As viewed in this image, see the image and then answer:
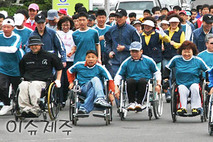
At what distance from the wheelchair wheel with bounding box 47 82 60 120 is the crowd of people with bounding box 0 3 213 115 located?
15 centimetres

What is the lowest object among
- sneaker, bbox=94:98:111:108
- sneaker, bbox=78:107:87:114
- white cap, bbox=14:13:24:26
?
sneaker, bbox=78:107:87:114

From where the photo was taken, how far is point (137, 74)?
46.6ft

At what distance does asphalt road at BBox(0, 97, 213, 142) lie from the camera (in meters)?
11.4

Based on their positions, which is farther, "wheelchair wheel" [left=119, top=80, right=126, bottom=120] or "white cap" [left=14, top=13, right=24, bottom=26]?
"white cap" [left=14, top=13, right=24, bottom=26]

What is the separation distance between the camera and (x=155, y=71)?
14.3 metres

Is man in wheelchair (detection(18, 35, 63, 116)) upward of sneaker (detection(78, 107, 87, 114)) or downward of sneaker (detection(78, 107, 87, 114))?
upward

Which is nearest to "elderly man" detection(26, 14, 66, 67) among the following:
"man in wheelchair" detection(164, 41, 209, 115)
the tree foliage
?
"man in wheelchair" detection(164, 41, 209, 115)

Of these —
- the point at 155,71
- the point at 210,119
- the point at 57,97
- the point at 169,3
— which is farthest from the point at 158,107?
the point at 169,3

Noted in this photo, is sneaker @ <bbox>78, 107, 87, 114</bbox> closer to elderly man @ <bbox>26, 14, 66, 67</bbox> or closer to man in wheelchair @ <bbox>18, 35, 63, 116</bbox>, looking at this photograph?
man in wheelchair @ <bbox>18, 35, 63, 116</bbox>

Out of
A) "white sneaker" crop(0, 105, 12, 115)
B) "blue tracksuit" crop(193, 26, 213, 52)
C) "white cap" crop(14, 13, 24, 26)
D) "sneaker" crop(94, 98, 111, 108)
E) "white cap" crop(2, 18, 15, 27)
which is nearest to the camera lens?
"sneaker" crop(94, 98, 111, 108)

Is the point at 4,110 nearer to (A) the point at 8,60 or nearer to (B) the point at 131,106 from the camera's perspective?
(A) the point at 8,60

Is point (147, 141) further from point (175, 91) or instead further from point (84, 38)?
point (84, 38)

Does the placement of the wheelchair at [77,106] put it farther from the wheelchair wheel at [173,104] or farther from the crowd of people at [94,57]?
the wheelchair wheel at [173,104]

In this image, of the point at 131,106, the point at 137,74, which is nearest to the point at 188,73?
the point at 137,74
